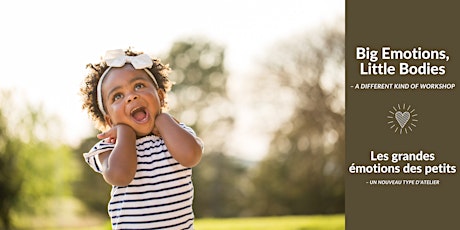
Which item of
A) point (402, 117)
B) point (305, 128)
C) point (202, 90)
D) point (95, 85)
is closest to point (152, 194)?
point (95, 85)

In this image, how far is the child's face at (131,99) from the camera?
8.79 feet

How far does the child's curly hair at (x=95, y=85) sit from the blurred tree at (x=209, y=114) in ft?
41.0

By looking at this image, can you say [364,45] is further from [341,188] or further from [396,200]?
[341,188]

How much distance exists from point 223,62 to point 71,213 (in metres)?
4.94

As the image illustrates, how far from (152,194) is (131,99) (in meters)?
0.37

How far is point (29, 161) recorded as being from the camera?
14.8m

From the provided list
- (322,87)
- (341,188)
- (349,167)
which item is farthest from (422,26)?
(341,188)

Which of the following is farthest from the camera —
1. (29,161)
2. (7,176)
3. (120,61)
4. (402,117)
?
(29,161)

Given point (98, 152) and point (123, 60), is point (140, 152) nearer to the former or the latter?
point (98, 152)

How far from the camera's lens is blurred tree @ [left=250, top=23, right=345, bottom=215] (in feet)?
46.1

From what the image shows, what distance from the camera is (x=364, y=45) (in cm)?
489

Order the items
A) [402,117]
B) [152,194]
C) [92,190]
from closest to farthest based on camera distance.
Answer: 1. [152,194]
2. [402,117]
3. [92,190]

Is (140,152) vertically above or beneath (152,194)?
above

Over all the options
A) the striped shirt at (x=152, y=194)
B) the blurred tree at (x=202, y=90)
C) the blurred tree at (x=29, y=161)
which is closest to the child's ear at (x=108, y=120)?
the striped shirt at (x=152, y=194)
